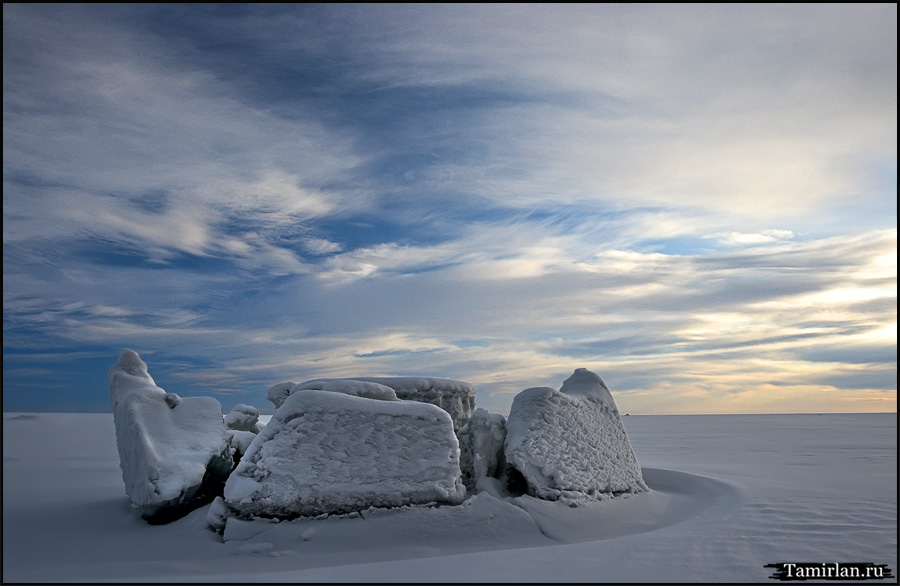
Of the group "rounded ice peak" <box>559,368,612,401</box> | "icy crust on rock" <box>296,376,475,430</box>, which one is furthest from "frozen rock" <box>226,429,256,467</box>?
"rounded ice peak" <box>559,368,612,401</box>

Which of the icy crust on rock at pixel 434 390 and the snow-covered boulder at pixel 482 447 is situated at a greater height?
the icy crust on rock at pixel 434 390

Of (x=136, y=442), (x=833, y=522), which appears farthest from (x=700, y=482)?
(x=136, y=442)

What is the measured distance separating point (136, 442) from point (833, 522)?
8.44 metres

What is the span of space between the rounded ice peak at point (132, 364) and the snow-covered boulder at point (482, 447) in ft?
15.8

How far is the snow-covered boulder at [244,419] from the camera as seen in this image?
33.8 feet

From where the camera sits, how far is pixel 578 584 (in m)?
4.83

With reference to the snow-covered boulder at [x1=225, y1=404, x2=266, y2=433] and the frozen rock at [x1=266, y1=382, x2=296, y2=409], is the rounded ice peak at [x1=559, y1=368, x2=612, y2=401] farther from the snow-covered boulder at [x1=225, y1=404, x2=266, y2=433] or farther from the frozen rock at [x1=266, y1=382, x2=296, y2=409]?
the snow-covered boulder at [x1=225, y1=404, x2=266, y2=433]

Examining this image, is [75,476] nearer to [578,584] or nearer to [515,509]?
[515,509]

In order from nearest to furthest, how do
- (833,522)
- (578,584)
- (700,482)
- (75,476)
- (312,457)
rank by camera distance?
(578,584)
(312,457)
(833,522)
(700,482)
(75,476)

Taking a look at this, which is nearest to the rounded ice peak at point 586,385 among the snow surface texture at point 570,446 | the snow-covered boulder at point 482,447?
the snow surface texture at point 570,446

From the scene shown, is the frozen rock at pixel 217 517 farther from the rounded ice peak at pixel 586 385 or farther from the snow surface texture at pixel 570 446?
the rounded ice peak at pixel 586 385

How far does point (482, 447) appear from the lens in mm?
8195

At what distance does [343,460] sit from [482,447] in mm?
2194

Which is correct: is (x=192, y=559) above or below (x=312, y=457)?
below
